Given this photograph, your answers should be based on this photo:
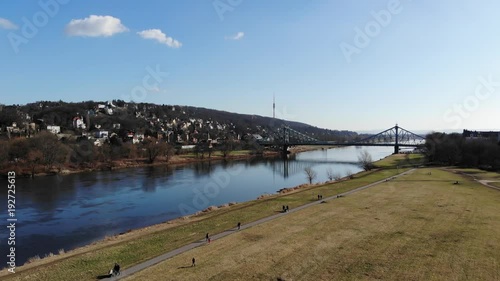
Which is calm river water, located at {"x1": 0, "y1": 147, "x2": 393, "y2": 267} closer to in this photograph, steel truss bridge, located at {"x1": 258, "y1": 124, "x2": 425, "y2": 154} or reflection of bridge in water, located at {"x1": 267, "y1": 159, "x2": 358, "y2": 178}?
reflection of bridge in water, located at {"x1": 267, "y1": 159, "x2": 358, "y2": 178}

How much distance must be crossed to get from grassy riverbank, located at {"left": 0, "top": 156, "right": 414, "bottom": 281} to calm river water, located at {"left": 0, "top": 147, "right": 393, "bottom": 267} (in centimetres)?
288

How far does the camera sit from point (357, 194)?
3538 cm

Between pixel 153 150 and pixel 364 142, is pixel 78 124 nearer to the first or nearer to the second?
pixel 153 150

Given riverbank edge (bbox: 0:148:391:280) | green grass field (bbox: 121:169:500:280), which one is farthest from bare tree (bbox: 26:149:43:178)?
green grass field (bbox: 121:169:500:280)

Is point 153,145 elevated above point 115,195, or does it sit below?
above

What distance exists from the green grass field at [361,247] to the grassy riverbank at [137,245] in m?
2.25

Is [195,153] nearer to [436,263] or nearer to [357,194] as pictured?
[357,194]

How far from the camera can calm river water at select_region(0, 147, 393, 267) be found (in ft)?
83.8

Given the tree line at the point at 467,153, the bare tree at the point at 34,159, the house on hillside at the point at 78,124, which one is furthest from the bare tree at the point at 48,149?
the tree line at the point at 467,153

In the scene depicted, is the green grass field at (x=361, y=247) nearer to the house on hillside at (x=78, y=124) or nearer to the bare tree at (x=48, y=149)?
the bare tree at (x=48, y=149)

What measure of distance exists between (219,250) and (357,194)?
66.2 ft

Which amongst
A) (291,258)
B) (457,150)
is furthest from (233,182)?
(457,150)

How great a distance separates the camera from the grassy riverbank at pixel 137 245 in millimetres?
17109

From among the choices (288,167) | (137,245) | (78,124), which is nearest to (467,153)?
(288,167)
